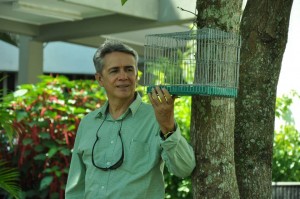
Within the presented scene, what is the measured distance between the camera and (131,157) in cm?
322

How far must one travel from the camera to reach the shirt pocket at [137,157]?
10.5ft

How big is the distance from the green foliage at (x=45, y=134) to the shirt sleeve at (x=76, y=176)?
9.72 feet

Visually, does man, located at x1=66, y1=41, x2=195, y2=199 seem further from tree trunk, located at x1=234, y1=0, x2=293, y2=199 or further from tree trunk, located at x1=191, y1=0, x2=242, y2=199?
tree trunk, located at x1=234, y1=0, x2=293, y2=199

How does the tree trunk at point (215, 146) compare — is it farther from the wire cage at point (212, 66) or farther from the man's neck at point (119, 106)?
the man's neck at point (119, 106)

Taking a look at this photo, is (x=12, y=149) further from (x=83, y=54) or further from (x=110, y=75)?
(x=83, y=54)

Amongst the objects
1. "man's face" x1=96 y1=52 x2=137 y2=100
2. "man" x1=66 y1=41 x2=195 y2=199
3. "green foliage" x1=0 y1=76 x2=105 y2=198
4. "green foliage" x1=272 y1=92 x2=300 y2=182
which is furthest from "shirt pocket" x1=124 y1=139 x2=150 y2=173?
"green foliage" x1=272 y1=92 x2=300 y2=182

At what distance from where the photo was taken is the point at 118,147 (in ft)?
10.8

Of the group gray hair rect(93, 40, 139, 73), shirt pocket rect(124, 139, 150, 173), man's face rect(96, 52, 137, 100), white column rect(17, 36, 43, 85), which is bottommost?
shirt pocket rect(124, 139, 150, 173)

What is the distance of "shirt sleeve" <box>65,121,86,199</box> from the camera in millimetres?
3502

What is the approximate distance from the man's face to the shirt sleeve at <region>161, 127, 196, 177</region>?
1.45ft

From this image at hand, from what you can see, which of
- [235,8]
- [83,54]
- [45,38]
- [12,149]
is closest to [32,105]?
[12,149]

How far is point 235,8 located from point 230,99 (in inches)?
16.4

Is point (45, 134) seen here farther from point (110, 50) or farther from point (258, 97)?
point (258, 97)

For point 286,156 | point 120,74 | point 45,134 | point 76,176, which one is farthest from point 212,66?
point 286,156
